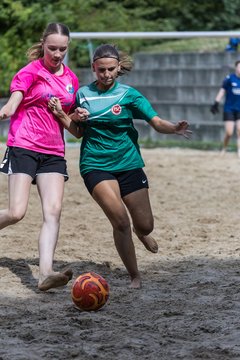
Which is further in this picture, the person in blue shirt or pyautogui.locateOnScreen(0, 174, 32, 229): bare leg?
the person in blue shirt

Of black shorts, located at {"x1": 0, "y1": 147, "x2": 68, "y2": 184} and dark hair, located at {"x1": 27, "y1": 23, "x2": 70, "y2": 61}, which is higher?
dark hair, located at {"x1": 27, "y1": 23, "x2": 70, "y2": 61}

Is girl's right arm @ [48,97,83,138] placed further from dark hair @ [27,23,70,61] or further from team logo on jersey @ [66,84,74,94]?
dark hair @ [27,23,70,61]

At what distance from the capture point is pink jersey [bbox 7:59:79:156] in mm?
7141

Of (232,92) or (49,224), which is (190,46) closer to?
(232,92)

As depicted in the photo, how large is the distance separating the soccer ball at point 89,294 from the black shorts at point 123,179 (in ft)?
2.95

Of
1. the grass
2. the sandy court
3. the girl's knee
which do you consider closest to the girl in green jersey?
the girl's knee

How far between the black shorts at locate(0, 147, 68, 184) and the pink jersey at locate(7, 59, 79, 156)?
46 millimetres

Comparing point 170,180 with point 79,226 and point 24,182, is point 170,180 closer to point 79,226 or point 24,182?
point 79,226

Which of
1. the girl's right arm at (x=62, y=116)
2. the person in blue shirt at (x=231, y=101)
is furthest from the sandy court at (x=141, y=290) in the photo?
the person in blue shirt at (x=231, y=101)

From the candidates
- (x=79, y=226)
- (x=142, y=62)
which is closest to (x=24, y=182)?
(x=79, y=226)

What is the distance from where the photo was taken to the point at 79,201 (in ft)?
39.4

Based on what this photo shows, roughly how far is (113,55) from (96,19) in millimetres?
18533

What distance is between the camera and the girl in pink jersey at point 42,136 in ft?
23.2

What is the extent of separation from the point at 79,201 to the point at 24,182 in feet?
16.0
